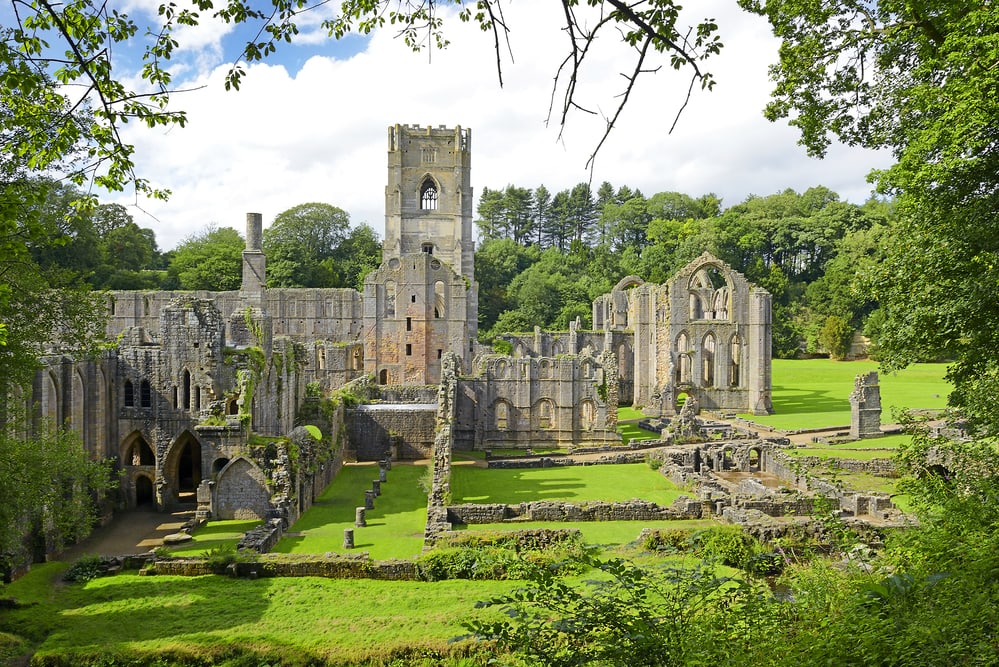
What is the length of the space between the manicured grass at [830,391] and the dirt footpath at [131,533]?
2490 centimetres

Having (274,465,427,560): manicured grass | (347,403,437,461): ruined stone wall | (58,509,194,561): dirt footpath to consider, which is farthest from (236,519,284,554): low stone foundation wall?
(347,403,437,461): ruined stone wall

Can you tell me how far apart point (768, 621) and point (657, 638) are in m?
1.30

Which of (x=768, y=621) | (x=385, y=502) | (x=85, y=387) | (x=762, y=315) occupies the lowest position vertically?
(x=385, y=502)

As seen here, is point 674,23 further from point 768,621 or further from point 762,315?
point 762,315

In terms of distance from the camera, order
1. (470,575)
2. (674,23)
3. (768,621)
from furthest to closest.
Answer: (470,575), (768,621), (674,23)

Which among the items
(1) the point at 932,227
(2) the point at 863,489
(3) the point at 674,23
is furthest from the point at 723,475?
(3) the point at 674,23

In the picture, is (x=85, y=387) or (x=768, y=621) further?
(x=85, y=387)

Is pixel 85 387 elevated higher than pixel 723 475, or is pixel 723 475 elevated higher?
pixel 85 387

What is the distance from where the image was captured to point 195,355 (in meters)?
23.0

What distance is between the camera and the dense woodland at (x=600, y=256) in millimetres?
61594

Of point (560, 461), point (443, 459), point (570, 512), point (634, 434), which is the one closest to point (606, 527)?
point (570, 512)

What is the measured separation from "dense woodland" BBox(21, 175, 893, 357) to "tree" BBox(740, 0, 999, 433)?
144ft

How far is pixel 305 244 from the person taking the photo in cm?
7538

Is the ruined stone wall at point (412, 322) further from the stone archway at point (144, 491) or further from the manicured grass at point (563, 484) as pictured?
the stone archway at point (144, 491)
